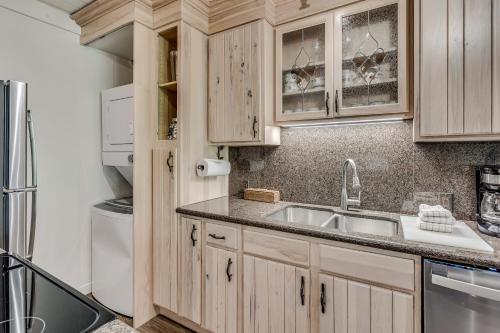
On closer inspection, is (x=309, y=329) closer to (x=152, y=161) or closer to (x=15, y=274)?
(x=15, y=274)

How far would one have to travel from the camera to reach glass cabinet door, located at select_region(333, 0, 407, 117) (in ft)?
4.91

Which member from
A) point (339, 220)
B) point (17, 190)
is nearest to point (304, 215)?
point (339, 220)

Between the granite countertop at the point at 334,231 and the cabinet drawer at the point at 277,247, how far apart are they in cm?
6

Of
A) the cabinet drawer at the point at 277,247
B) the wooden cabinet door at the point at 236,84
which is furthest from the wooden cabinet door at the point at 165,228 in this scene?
the cabinet drawer at the point at 277,247

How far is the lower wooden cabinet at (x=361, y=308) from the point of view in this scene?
118 centimetres

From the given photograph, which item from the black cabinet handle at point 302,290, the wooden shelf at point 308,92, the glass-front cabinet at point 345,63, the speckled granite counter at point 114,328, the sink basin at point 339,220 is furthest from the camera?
the wooden shelf at point 308,92

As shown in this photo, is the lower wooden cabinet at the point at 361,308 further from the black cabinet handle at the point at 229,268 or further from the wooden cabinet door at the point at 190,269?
the wooden cabinet door at the point at 190,269

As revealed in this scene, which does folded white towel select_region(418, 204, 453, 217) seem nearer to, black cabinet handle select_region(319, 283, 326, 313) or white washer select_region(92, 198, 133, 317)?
black cabinet handle select_region(319, 283, 326, 313)

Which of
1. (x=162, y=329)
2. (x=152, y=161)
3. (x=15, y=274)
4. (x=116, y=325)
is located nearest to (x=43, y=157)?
(x=152, y=161)

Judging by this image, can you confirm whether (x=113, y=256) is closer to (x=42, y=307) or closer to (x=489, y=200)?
(x=42, y=307)

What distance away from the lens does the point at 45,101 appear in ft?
6.88

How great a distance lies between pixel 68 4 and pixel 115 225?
5.88 feet

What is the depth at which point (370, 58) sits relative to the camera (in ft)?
5.18

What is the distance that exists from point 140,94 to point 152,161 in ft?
1.67
